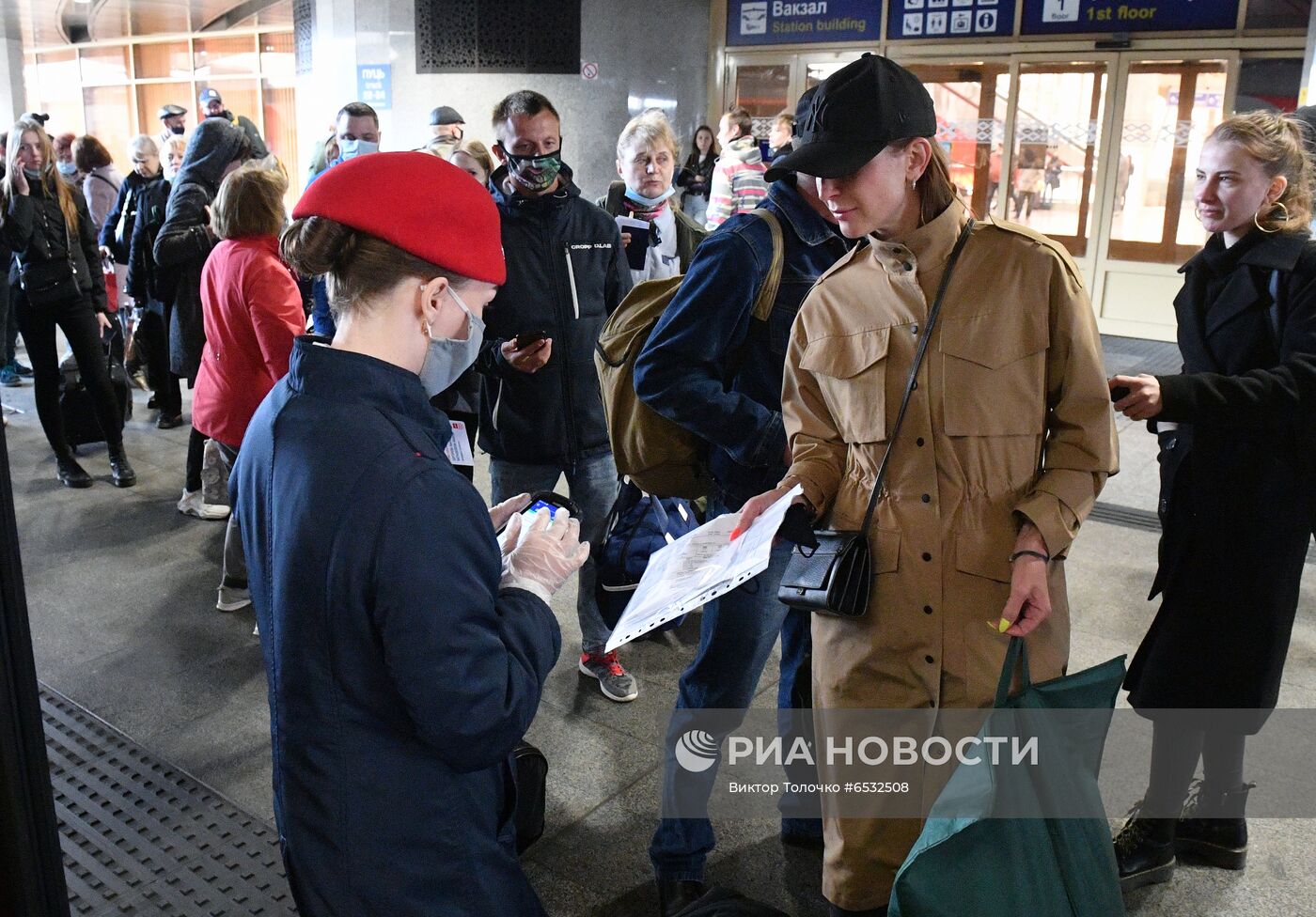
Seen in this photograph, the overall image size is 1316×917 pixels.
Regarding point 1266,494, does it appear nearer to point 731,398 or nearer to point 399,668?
point 731,398

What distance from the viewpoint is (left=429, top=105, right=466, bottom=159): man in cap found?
6434mm

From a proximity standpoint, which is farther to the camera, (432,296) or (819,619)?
(819,619)

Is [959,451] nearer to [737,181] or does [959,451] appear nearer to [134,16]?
[737,181]

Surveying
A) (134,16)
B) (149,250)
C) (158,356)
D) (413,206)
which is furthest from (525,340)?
(134,16)

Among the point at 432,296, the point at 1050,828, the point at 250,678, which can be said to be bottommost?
the point at 250,678

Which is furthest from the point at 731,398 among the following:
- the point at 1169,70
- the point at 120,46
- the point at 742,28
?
the point at 120,46

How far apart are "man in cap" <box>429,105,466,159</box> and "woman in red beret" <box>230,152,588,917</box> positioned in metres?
4.54

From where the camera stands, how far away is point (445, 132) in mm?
6934

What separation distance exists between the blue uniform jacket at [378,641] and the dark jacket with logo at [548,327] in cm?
199

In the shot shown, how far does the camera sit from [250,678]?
3980 mm

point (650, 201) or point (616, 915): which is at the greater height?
point (650, 201)

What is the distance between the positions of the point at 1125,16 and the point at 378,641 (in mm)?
10884

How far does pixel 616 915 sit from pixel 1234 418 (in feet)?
6.00

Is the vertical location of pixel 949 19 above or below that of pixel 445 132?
above
